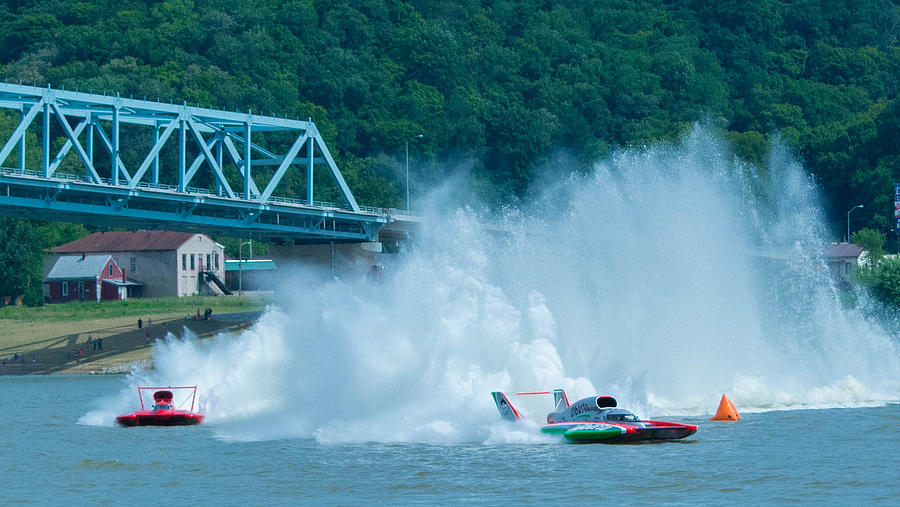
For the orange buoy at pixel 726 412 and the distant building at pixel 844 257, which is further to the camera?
the distant building at pixel 844 257

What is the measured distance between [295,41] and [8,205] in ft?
360

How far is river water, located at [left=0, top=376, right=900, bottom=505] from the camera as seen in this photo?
3250 centimetres

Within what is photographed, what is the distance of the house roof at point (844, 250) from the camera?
114000mm

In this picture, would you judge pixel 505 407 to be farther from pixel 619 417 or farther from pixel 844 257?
pixel 844 257

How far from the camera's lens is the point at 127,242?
136000 mm

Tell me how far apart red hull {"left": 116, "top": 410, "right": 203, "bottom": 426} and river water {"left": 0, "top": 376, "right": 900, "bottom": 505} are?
1511 millimetres

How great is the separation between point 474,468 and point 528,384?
→ 8.03m

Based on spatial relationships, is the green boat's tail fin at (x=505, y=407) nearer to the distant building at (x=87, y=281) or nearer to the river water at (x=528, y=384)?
the river water at (x=528, y=384)

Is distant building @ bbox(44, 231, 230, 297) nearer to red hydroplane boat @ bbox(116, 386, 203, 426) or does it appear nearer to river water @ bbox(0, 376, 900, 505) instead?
red hydroplane boat @ bbox(116, 386, 203, 426)

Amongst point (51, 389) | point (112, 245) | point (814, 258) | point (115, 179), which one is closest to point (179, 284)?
point (112, 245)

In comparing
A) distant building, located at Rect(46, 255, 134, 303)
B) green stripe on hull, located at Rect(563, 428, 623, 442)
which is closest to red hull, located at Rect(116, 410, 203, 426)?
green stripe on hull, located at Rect(563, 428, 623, 442)

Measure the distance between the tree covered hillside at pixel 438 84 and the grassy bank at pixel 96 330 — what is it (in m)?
35.6

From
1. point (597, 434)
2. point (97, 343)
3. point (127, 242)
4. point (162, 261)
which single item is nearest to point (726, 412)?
point (597, 434)

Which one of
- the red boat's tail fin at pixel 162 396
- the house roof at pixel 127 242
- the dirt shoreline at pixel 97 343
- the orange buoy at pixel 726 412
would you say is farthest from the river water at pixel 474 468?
the house roof at pixel 127 242
